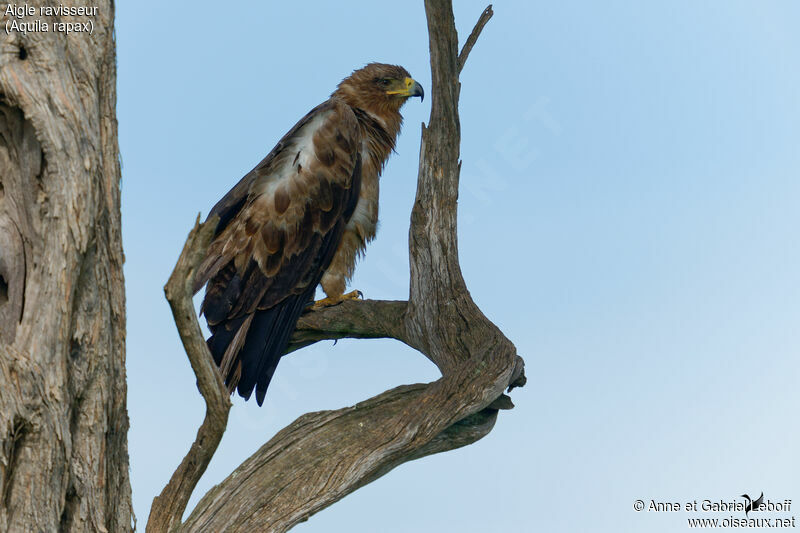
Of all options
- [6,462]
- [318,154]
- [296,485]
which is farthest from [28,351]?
[318,154]

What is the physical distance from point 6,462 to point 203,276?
2.84 m

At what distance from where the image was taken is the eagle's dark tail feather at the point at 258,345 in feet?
20.8

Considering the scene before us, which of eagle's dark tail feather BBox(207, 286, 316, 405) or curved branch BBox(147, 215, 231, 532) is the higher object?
eagle's dark tail feather BBox(207, 286, 316, 405)

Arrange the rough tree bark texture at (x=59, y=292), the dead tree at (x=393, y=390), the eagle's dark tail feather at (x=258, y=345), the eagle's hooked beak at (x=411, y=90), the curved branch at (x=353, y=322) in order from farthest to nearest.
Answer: the eagle's hooked beak at (x=411, y=90), the curved branch at (x=353, y=322), the eagle's dark tail feather at (x=258, y=345), the dead tree at (x=393, y=390), the rough tree bark texture at (x=59, y=292)

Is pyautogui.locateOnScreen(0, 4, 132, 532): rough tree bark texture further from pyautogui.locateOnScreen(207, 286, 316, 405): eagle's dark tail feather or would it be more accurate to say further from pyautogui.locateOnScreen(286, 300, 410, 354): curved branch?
pyautogui.locateOnScreen(286, 300, 410, 354): curved branch

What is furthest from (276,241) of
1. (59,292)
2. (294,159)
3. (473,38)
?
(59,292)

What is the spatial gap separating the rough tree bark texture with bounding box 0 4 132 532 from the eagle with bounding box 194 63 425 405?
2095 mm

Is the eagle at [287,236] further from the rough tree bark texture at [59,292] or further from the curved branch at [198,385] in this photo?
the rough tree bark texture at [59,292]

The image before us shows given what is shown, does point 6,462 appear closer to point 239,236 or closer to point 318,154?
point 239,236

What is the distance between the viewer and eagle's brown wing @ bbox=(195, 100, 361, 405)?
21.0ft

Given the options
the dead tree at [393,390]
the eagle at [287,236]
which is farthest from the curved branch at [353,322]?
the eagle at [287,236]

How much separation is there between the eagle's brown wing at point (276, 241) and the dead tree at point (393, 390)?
25.0 inches

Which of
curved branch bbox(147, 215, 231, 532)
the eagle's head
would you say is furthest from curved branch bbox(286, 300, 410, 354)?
curved branch bbox(147, 215, 231, 532)

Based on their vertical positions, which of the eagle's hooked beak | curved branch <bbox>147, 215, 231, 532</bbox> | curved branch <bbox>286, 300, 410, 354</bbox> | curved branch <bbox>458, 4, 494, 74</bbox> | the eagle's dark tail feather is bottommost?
curved branch <bbox>147, 215, 231, 532</bbox>
